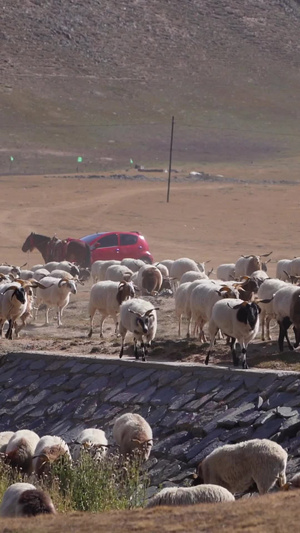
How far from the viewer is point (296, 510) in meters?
11.1

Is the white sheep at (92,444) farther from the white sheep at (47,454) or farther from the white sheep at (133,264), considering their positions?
the white sheep at (133,264)

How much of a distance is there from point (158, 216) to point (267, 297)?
37.5 m

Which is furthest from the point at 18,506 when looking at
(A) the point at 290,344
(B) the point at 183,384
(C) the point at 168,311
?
(C) the point at 168,311

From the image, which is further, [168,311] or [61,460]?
[168,311]

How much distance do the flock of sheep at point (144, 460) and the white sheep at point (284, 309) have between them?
16.1ft

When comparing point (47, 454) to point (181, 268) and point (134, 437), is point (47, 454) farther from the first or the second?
point (181, 268)

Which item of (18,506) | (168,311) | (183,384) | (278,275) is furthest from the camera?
(278,275)

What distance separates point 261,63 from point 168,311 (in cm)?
10545

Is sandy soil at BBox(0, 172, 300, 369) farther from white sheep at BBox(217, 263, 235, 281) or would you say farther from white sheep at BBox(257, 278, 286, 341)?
white sheep at BBox(257, 278, 286, 341)

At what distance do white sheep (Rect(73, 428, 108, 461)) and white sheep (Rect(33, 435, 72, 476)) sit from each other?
272mm

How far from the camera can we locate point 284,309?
822 inches

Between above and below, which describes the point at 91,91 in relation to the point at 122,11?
below

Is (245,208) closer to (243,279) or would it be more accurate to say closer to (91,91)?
(243,279)

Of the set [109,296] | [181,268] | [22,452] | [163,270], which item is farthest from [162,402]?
[163,270]
